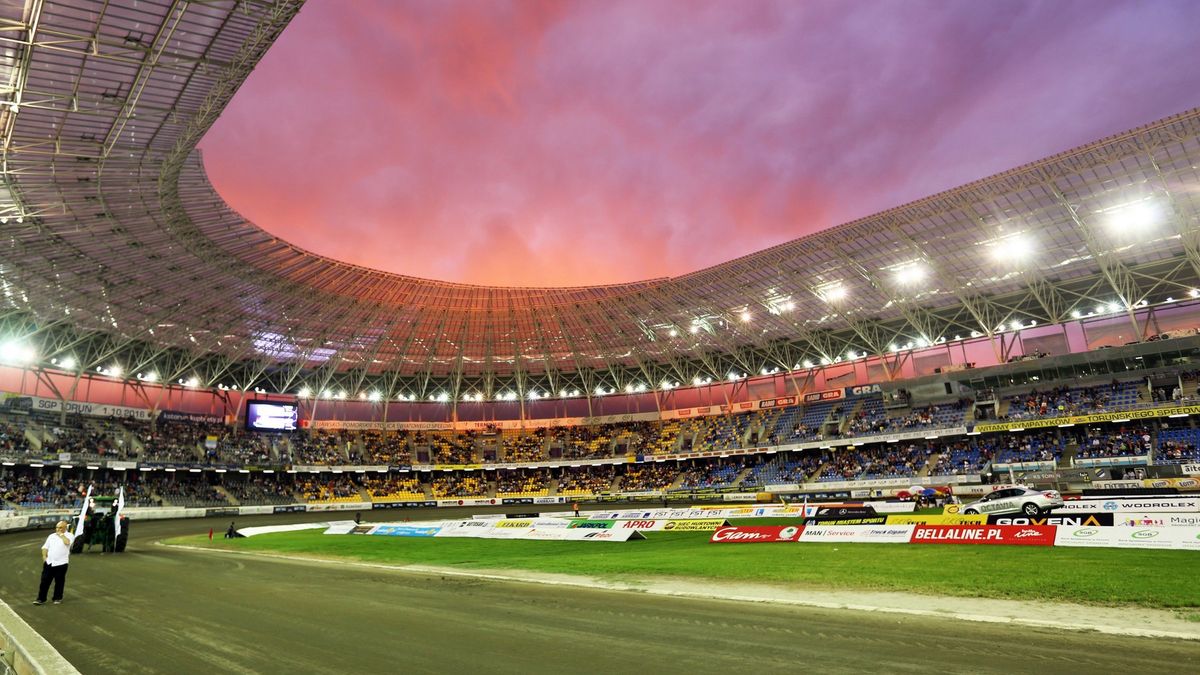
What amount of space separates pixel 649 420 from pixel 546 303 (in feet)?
87.6

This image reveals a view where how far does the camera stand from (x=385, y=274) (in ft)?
175

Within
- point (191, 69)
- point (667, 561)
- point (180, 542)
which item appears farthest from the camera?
point (180, 542)

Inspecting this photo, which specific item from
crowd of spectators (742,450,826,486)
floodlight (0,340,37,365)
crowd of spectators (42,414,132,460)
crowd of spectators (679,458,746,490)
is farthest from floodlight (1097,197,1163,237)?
floodlight (0,340,37,365)

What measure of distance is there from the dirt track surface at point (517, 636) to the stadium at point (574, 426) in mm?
104

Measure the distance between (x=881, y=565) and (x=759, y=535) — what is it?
728 centimetres

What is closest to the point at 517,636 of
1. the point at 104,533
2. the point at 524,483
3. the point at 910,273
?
the point at 104,533

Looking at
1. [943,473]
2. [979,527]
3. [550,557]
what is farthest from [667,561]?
[943,473]

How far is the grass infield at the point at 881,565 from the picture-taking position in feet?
34.8

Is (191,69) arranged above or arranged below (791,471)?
above

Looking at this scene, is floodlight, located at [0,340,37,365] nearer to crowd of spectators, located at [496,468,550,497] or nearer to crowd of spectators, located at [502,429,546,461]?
crowd of spectators, located at [496,468,550,497]

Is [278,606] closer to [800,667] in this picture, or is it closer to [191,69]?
[800,667]

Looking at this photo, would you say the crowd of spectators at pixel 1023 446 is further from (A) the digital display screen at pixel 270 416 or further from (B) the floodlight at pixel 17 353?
(B) the floodlight at pixel 17 353

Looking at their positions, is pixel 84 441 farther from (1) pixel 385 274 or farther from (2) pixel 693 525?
(2) pixel 693 525

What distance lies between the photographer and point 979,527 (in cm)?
1756
